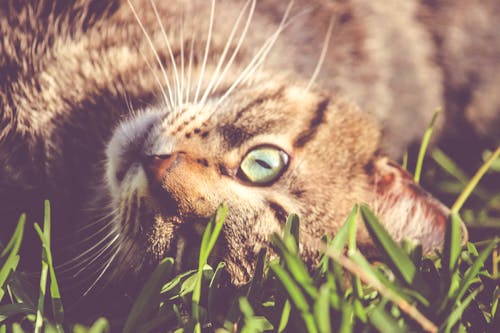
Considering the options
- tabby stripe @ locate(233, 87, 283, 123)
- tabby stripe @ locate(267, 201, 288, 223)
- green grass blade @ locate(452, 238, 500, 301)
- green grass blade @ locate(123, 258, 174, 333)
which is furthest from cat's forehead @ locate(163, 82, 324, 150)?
green grass blade @ locate(452, 238, 500, 301)

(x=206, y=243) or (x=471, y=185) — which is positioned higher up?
(x=206, y=243)

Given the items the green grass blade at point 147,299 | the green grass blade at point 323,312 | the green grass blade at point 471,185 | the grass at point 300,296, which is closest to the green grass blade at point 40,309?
the grass at point 300,296

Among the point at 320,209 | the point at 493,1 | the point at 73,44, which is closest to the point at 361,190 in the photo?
→ the point at 320,209

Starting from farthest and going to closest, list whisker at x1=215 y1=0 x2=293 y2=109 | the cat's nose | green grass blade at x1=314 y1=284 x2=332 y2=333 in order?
whisker at x1=215 y1=0 x2=293 y2=109 < the cat's nose < green grass blade at x1=314 y1=284 x2=332 y2=333

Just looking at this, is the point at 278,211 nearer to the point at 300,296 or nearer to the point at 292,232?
the point at 292,232

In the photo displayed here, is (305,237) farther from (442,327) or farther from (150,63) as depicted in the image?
(150,63)

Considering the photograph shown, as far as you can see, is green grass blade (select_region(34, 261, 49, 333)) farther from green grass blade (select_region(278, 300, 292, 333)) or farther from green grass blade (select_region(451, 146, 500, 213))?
green grass blade (select_region(451, 146, 500, 213))

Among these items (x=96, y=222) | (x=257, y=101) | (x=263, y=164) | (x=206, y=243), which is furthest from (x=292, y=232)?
(x=96, y=222)
